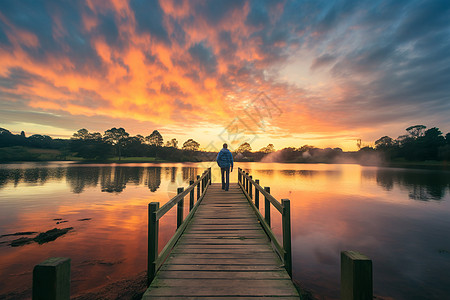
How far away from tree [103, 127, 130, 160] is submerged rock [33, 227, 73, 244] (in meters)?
91.6

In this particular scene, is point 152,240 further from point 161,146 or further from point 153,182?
point 161,146

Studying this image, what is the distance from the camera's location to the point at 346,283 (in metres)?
2.21

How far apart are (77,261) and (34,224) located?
6108mm

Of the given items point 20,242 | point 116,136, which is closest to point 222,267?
point 20,242

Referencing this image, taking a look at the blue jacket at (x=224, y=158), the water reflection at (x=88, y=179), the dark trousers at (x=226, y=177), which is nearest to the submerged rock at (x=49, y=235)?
the blue jacket at (x=224, y=158)

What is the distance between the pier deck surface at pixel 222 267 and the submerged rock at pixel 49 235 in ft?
21.7

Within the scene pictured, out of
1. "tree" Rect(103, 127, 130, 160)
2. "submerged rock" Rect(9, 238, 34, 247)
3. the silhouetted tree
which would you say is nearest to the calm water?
"submerged rock" Rect(9, 238, 34, 247)

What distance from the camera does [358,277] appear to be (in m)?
2.05

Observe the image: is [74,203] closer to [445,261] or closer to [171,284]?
[171,284]

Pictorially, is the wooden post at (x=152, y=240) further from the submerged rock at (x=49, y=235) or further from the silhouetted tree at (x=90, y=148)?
the silhouetted tree at (x=90, y=148)

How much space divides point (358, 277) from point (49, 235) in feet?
37.6

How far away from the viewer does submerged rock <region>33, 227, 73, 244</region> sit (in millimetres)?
7988

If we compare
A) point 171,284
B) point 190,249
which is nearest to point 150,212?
point 171,284

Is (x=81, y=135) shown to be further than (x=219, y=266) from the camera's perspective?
Yes
